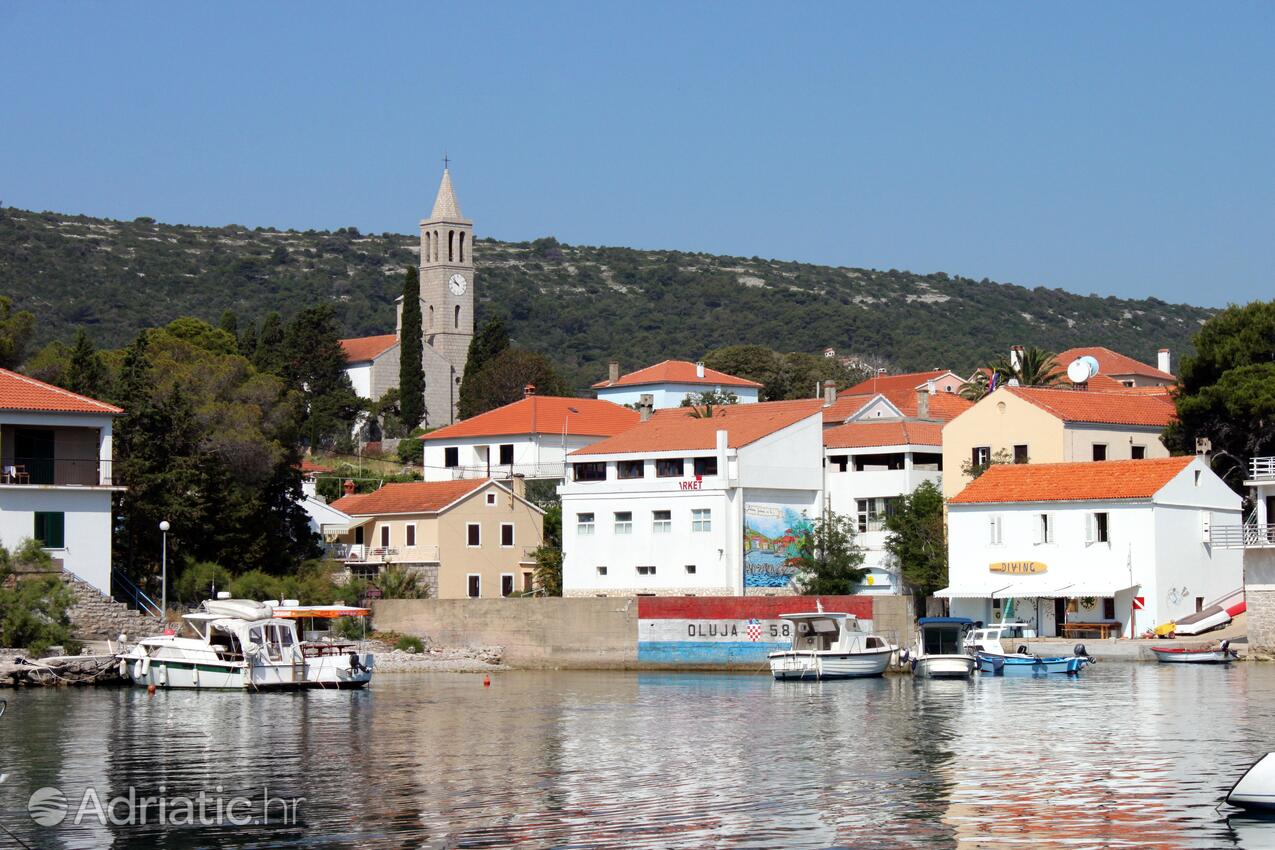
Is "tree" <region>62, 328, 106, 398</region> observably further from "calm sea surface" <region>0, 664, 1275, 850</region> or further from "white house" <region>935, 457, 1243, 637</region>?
"white house" <region>935, 457, 1243, 637</region>

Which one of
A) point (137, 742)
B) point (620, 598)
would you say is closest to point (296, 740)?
point (137, 742)

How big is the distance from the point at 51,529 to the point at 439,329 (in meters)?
82.3

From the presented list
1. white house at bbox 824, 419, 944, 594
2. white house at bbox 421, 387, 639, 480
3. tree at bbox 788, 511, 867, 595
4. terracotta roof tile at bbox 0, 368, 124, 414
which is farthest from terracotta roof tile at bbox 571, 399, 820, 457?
terracotta roof tile at bbox 0, 368, 124, 414

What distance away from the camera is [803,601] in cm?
6172

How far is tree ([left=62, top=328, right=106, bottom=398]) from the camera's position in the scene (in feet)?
220

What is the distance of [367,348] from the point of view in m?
130

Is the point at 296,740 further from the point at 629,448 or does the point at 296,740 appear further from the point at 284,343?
the point at 284,343

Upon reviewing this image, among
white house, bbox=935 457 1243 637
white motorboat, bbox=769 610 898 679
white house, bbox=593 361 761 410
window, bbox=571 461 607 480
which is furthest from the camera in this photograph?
white house, bbox=593 361 761 410

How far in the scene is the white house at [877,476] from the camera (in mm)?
72000

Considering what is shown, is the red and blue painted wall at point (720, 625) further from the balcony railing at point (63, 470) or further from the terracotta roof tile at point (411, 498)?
the balcony railing at point (63, 470)

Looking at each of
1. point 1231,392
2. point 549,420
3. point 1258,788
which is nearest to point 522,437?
point 549,420

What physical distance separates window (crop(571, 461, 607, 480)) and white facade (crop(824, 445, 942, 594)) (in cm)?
935

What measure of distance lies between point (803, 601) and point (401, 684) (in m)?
14.5

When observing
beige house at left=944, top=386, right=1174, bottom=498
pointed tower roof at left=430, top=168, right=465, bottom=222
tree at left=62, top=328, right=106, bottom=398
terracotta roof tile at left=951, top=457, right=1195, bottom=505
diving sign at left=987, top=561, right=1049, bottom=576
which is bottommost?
diving sign at left=987, top=561, right=1049, bottom=576
